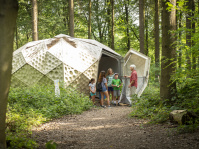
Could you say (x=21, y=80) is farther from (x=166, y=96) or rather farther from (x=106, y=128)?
(x=166, y=96)

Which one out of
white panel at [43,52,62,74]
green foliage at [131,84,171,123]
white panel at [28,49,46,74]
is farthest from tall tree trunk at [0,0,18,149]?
white panel at [28,49,46,74]

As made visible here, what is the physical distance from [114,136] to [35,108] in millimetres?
3355

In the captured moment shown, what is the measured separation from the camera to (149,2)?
17.2m

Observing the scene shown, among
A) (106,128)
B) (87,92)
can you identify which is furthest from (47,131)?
(87,92)

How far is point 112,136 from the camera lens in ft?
14.4

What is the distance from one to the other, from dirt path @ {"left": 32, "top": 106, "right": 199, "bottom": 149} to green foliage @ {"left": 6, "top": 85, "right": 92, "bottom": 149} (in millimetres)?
323

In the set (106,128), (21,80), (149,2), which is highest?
(149,2)

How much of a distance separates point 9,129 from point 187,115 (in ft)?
13.0

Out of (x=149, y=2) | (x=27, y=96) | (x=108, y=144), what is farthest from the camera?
(x=149, y=2)

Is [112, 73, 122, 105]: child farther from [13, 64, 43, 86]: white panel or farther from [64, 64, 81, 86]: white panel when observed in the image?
[13, 64, 43, 86]: white panel

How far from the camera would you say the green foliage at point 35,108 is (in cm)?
473

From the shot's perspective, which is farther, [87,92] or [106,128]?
[87,92]

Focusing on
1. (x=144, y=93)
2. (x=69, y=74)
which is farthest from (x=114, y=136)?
(x=69, y=74)

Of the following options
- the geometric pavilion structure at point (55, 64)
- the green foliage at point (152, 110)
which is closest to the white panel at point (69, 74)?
the geometric pavilion structure at point (55, 64)
